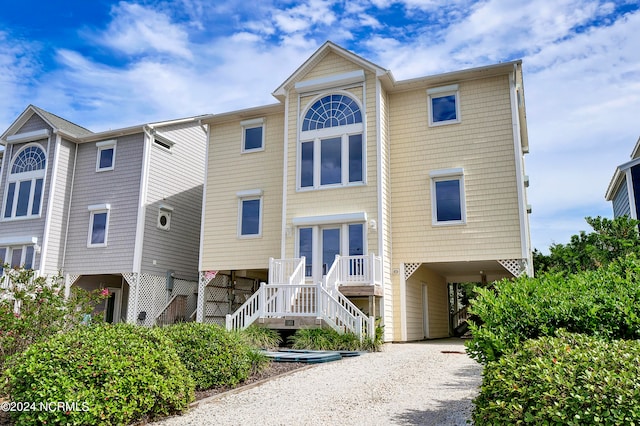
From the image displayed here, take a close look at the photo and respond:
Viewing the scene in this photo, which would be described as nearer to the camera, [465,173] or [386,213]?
[465,173]

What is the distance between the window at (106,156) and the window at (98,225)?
5.52 feet

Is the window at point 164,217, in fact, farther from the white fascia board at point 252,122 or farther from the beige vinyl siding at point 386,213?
the beige vinyl siding at point 386,213

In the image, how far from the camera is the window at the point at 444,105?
1609 centimetres

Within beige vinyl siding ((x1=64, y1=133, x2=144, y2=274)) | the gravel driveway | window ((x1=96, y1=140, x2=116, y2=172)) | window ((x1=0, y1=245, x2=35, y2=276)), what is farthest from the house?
window ((x1=0, y1=245, x2=35, y2=276))

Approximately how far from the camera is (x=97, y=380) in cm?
530

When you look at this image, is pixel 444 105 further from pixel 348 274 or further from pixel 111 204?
pixel 111 204

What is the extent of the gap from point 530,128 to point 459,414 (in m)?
16.3

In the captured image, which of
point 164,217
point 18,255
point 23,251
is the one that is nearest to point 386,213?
point 164,217

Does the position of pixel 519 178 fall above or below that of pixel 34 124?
below

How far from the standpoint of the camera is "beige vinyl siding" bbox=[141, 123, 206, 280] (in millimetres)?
19766

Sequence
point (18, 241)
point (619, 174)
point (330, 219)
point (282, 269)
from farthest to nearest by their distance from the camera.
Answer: point (619, 174), point (18, 241), point (330, 219), point (282, 269)

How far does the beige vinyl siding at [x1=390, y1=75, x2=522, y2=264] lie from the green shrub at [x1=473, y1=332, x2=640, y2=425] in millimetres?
10772

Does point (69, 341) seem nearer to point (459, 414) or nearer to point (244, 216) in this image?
point (459, 414)

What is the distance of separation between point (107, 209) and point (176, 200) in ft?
9.09
